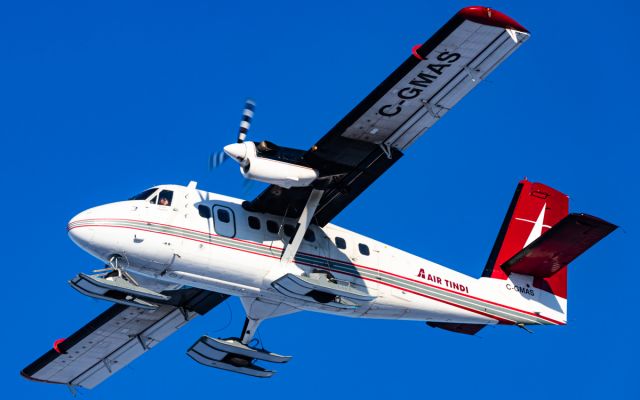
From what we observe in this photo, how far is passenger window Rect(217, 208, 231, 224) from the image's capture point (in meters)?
26.9

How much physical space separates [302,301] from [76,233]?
532cm

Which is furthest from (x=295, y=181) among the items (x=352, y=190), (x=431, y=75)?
(x=431, y=75)

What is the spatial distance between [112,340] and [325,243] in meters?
7.33

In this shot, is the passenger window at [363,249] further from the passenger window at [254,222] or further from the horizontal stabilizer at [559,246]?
the horizontal stabilizer at [559,246]

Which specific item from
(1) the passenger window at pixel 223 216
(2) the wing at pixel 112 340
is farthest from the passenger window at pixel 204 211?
(2) the wing at pixel 112 340

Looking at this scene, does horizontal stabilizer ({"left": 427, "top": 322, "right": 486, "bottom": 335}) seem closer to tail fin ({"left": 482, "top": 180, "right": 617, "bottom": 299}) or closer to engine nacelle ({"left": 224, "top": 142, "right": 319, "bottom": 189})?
tail fin ({"left": 482, "top": 180, "right": 617, "bottom": 299})

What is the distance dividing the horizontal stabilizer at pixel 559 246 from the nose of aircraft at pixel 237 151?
8108mm

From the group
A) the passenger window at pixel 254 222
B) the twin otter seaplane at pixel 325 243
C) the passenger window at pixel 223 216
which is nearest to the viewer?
the twin otter seaplane at pixel 325 243

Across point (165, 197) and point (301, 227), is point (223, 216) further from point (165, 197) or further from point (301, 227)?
point (301, 227)

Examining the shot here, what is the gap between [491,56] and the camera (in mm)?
25203

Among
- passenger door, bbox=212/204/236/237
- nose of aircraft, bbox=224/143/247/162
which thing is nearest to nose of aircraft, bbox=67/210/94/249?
passenger door, bbox=212/204/236/237

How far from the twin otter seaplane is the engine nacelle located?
3cm

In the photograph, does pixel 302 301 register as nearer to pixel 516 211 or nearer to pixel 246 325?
pixel 246 325

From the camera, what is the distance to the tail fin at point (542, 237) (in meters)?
28.8
